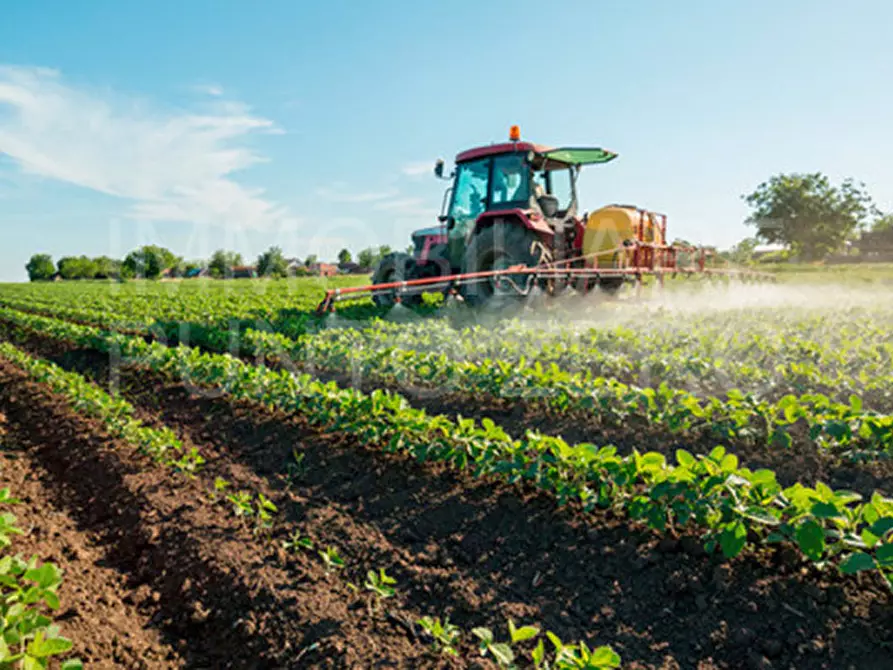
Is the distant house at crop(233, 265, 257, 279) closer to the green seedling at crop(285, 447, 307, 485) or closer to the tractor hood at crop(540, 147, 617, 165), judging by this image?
the tractor hood at crop(540, 147, 617, 165)

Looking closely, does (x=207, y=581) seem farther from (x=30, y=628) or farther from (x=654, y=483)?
(x=654, y=483)

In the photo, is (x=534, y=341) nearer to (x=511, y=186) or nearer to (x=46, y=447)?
(x=511, y=186)

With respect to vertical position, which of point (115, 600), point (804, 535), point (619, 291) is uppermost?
point (619, 291)

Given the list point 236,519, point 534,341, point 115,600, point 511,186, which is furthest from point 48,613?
point 511,186

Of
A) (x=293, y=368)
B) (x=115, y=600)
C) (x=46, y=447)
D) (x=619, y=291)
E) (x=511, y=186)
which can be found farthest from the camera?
(x=619, y=291)

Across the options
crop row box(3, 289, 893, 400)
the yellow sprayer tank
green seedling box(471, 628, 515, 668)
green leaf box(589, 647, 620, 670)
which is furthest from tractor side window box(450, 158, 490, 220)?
green leaf box(589, 647, 620, 670)

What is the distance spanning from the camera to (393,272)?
9.51m

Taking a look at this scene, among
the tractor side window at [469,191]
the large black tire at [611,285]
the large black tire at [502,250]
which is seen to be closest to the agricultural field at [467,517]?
the large black tire at [502,250]

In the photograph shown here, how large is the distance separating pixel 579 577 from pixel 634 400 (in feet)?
5.09

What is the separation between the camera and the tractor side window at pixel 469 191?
9297 mm

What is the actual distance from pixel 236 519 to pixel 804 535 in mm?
2793

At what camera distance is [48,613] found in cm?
252

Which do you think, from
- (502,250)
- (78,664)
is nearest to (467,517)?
(78,664)

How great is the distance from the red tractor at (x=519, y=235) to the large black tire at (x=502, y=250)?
14 millimetres
